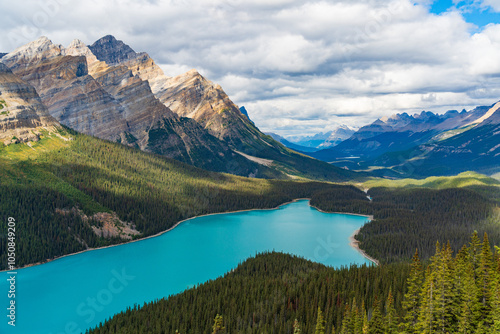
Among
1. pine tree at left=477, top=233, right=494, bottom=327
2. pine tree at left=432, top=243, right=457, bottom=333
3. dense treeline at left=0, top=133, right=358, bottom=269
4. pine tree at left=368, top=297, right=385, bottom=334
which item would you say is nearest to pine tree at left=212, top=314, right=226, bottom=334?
pine tree at left=368, top=297, right=385, bottom=334

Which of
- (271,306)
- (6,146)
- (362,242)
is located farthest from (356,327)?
(6,146)

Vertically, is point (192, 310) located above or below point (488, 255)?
below

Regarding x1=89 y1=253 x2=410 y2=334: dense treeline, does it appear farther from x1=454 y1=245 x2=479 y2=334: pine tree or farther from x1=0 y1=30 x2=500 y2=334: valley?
x1=454 y1=245 x2=479 y2=334: pine tree

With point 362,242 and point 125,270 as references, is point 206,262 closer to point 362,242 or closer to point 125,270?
point 125,270

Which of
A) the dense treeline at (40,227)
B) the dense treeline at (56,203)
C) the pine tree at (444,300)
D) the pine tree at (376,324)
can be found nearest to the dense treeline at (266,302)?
the pine tree at (376,324)

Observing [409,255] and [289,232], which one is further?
[289,232]

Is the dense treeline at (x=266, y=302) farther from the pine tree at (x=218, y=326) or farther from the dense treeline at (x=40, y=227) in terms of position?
the dense treeline at (x=40, y=227)
